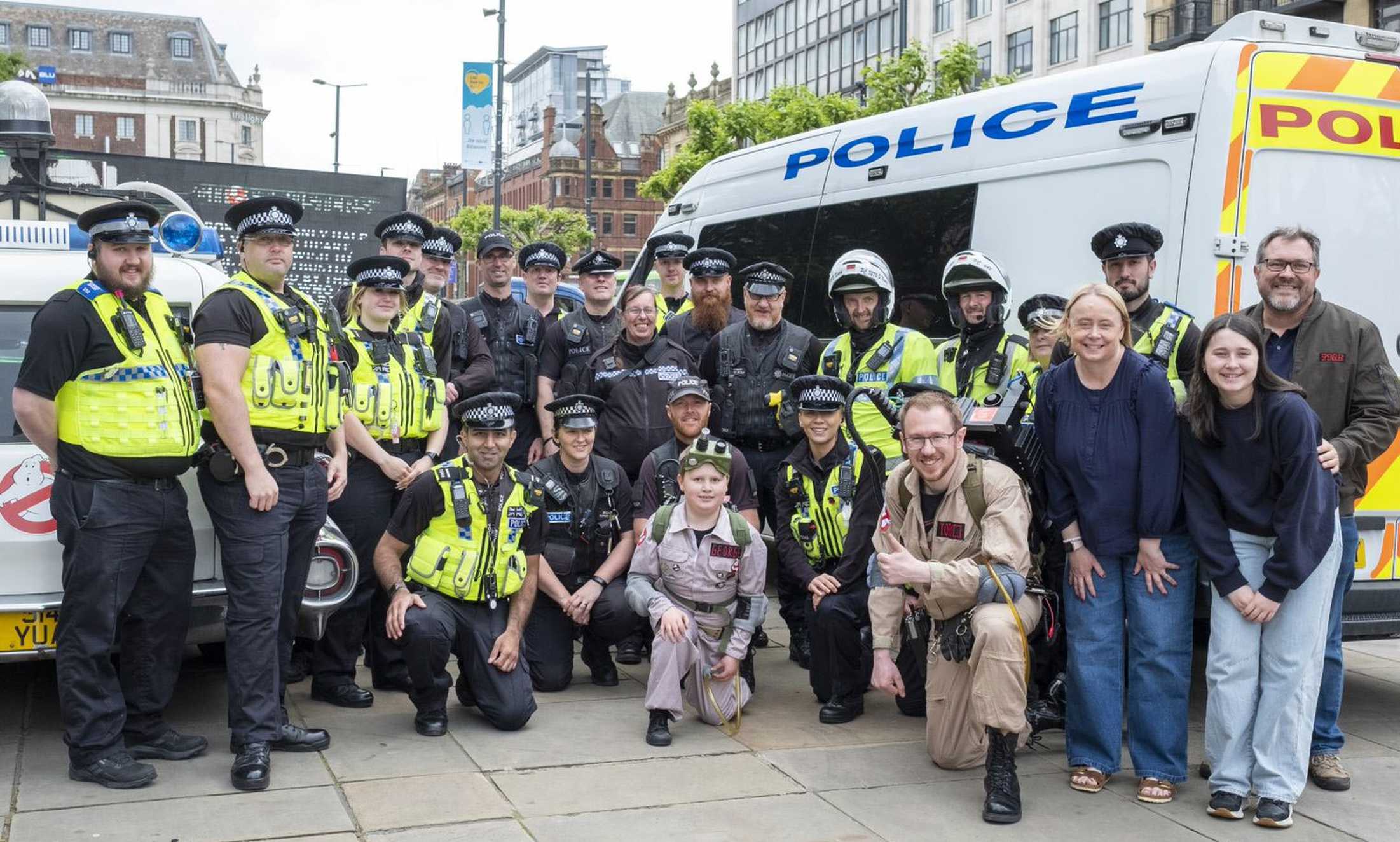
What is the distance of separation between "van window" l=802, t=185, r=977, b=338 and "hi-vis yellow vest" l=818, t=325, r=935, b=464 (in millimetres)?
622

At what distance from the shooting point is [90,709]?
4.74 metres

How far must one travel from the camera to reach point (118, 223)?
189 inches

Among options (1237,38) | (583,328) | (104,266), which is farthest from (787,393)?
(104,266)

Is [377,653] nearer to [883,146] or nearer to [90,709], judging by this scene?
[90,709]

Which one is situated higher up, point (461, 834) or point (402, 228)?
point (402, 228)

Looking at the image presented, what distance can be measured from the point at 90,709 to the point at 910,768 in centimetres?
292

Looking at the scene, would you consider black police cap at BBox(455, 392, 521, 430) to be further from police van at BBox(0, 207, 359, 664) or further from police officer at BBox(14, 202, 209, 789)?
police officer at BBox(14, 202, 209, 789)

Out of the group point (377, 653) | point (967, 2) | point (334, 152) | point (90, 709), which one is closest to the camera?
point (90, 709)

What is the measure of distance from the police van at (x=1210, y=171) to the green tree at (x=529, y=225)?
76.0 meters

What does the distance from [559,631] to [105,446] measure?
2358mm

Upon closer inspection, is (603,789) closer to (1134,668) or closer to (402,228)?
(1134,668)

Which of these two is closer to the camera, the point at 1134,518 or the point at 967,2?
the point at 1134,518

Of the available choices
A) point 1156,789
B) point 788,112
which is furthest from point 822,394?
point 788,112

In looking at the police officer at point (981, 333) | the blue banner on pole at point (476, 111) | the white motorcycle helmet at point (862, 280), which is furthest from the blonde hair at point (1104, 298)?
the blue banner on pole at point (476, 111)
